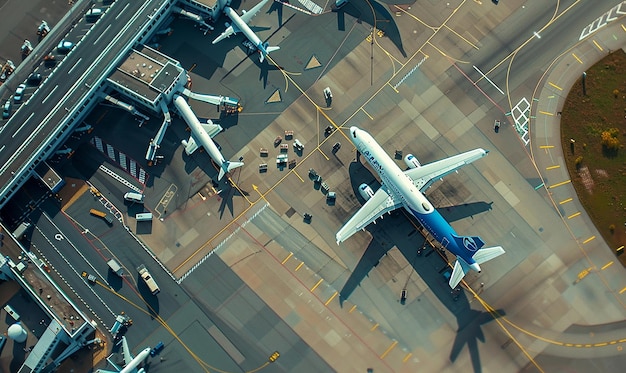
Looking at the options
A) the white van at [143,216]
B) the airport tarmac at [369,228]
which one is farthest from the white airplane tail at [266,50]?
the white van at [143,216]

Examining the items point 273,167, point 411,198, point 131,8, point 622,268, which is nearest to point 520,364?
point 622,268

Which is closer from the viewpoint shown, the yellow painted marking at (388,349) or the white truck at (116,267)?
the yellow painted marking at (388,349)

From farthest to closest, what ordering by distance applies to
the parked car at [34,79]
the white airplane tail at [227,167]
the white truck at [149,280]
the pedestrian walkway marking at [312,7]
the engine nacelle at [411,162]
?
the pedestrian walkway marking at [312,7] < the parked car at [34,79] < the white airplane tail at [227,167] < the engine nacelle at [411,162] < the white truck at [149,280]

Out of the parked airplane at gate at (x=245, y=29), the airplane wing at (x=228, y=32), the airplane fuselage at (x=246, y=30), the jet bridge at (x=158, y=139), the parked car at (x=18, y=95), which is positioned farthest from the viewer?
the airplane wing at (x=228, y=32)

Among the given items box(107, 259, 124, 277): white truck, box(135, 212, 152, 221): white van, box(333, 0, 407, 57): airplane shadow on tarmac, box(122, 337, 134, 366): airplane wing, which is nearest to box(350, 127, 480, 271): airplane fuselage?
box(333, 0, 407, 57): airplane shadow on tarmac

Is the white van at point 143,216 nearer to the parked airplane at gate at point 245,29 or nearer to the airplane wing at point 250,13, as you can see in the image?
the parked airplane at gate at point 245,29

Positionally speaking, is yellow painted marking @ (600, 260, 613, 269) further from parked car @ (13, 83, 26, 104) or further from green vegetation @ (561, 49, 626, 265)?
parked car @ (13, 83, 26, 104)

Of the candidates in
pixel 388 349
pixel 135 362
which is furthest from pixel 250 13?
pixel 388 349

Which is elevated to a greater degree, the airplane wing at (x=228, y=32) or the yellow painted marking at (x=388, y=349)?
the airplane wing at (x=228, y=32)

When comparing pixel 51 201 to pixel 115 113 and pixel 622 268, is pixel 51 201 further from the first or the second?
pixel 622 268
